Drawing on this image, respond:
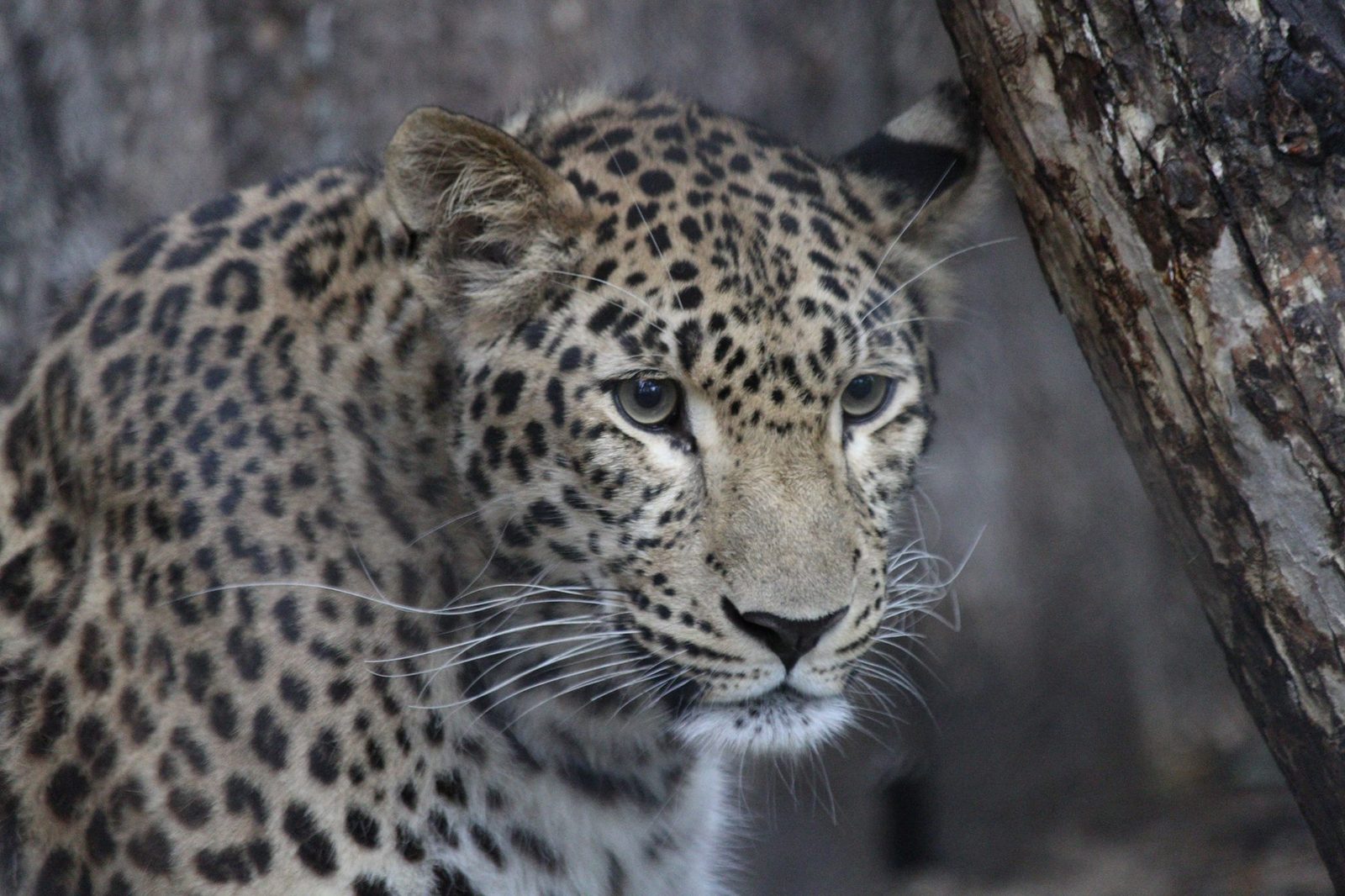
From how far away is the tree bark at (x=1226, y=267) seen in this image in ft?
11.4

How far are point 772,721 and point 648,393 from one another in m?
0.88

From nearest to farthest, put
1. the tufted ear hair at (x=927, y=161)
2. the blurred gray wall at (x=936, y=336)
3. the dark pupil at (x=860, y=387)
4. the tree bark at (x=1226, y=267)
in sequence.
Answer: the tree bark at (x=1226, y=267) < the dark pupil at (x=860, y=387) < the tufted ear hair at (x=927, y=161) < the blurred gray wall at (x=936, y=336)

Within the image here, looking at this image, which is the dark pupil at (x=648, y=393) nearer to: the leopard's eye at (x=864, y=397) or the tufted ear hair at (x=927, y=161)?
the leopard's eye at (x=864, y=397)

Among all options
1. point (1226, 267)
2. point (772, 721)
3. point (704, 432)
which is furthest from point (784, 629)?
point (1226, 267)

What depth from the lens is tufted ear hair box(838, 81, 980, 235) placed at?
4.33m

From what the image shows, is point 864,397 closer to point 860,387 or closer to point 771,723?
point 860,387

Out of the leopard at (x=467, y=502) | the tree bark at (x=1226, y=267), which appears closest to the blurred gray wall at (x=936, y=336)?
the leopard at (x=467, y=502)

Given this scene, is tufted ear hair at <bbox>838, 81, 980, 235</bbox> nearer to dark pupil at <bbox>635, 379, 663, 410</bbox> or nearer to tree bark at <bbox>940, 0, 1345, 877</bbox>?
tree bark at <bbox>940, 0, 1345, 877</bbox>

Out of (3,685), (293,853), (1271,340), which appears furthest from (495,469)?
(1271,340)

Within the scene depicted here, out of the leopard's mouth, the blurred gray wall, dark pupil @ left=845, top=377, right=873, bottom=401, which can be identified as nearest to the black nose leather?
the leopard's mouth

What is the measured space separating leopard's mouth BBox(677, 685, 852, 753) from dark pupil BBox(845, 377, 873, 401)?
0.79 m

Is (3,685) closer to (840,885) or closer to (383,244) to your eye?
(383,244)

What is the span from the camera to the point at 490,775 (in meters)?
4.18

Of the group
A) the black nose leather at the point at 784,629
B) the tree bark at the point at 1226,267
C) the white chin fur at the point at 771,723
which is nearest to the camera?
the tree bark at the point at 1226,267
